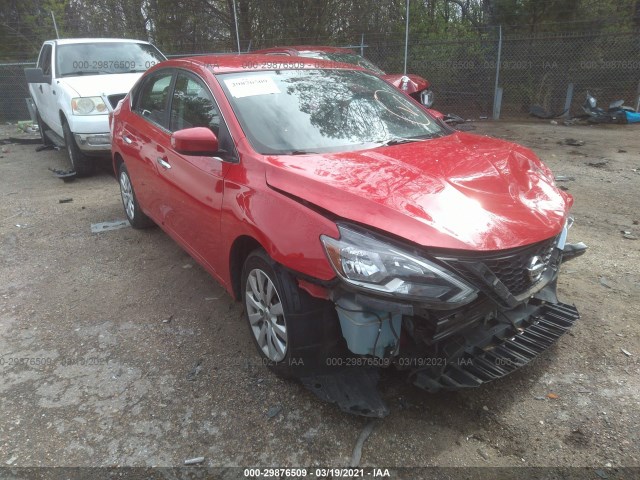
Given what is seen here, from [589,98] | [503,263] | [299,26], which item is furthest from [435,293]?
[299,26]

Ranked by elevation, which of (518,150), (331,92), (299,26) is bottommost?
(518,150)

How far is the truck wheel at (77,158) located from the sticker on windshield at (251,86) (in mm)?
4641

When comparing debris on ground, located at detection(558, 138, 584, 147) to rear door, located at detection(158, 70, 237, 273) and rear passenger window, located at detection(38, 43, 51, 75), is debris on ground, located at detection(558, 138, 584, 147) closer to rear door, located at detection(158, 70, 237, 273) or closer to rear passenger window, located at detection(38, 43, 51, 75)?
rear door, located at detection(158, 70, 237, 273)

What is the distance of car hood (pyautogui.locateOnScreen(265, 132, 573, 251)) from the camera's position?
6.87 ft

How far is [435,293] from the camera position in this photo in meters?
2.00

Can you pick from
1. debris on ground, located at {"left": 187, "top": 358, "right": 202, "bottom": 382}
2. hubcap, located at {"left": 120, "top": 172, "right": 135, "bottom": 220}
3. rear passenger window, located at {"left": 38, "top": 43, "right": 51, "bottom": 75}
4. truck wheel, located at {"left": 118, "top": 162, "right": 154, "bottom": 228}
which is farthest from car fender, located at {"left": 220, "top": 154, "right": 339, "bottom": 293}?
rear passenger window, located at {"left": 38, "top": 43, "right": 51, "bottom": 75}

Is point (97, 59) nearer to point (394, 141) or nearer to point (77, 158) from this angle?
point (77, 158)

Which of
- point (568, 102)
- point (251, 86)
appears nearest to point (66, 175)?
point (251, 86)

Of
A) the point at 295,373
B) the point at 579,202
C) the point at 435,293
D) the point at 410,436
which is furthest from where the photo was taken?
the point at 579,202

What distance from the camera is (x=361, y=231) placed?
6.91 ft

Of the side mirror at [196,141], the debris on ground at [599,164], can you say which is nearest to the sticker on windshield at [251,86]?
the side mirror at [196,141]

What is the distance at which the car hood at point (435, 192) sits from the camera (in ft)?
6.87

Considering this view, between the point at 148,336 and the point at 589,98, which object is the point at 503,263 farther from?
the point at 589,98

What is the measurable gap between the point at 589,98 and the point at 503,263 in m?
10.8
